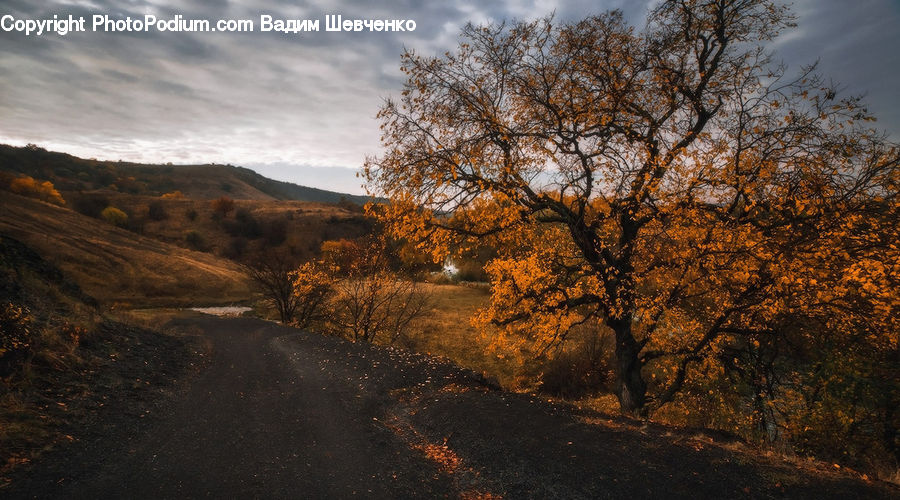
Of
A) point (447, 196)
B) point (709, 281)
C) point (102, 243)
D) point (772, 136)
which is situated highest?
point (772, 136)

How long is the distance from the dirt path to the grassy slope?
48307mm

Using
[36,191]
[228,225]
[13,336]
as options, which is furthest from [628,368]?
[36,191]

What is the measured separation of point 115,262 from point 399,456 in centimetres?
6119

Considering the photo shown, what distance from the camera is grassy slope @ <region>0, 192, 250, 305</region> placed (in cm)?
4741

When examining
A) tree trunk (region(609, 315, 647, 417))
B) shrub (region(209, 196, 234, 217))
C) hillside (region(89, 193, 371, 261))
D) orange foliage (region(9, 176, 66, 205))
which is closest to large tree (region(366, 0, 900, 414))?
tree trunk (region(609, 315, 647, 417))

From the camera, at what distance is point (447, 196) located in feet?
39.4

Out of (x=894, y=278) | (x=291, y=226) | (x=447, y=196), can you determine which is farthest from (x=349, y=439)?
(x=291, y=226)

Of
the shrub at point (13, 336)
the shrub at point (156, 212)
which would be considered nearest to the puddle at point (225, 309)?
the shrub at point (13, 336)

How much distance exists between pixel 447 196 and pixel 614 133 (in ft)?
17.6

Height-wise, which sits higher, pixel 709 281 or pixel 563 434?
pixel 709 281

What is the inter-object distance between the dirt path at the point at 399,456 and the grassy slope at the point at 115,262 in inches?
1902

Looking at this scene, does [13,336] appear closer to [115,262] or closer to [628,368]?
[628,368]

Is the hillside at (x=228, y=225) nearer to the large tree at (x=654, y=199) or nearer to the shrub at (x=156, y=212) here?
the shrub at (x=156, y=212)

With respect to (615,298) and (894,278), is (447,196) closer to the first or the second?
(615,298)
